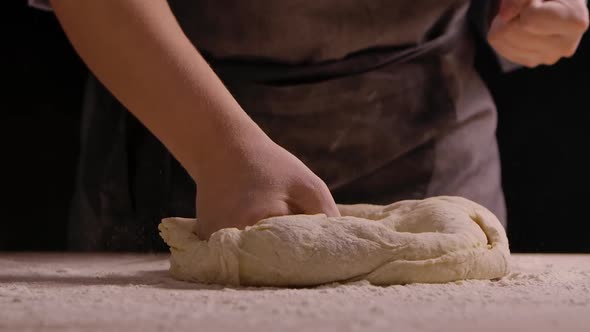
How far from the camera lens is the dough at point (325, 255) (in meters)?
0.95

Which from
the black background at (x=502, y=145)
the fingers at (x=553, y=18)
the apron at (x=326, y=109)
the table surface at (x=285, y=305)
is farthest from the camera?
the black background at (x=502, y=145)

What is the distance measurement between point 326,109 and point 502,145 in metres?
0.94

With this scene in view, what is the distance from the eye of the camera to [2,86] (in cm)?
217

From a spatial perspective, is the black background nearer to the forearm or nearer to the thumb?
the thumb

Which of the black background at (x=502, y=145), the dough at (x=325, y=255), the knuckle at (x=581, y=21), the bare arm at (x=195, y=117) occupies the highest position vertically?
the knuckle at (x=581, y=21)

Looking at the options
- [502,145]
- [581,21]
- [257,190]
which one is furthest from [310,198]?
[502,145]

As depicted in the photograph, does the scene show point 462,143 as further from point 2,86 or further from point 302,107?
point 2,86

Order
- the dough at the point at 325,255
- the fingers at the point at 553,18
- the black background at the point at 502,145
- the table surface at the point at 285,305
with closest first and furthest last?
1. the table surface at the point at 285,305
2. the dough at the point at 325,255
3. the fingers at the point at 553,18
4. the black background at the point at 502,145

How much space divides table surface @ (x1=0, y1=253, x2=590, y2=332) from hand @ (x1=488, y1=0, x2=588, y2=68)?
434 millimetres

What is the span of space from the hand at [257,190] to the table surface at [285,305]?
0.10 metres

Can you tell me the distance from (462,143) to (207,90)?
765mm

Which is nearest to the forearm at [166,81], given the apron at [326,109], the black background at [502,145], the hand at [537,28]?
the apron at [326,109]

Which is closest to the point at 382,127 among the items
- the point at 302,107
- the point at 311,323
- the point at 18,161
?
the point at 302,107

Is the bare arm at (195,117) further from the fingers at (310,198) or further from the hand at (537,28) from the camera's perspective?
the hand at (537,28)
